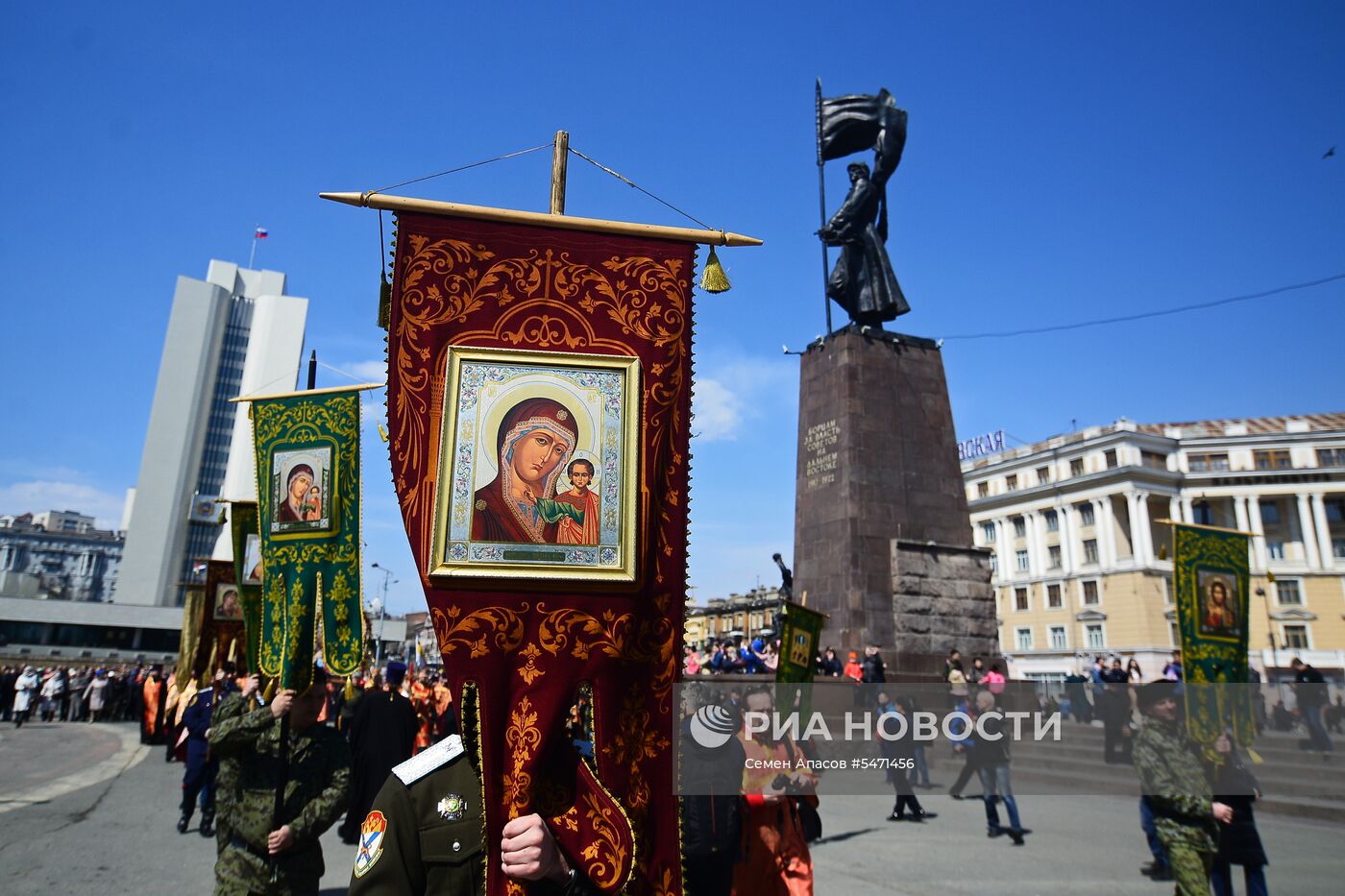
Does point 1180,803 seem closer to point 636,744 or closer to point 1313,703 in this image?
point 636,744

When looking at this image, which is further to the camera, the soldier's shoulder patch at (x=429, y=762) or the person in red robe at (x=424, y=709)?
the person in red robe at (x=424, y=709)

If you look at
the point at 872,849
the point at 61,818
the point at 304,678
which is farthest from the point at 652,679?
the point at 61,818

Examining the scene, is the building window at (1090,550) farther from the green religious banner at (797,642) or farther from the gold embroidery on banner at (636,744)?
the gold embroidery on banner at (636,744)

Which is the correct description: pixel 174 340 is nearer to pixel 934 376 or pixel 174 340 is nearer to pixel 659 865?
pixel 934 376

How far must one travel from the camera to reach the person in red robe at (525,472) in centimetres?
215

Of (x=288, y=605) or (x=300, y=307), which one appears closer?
(x=288, y=605)

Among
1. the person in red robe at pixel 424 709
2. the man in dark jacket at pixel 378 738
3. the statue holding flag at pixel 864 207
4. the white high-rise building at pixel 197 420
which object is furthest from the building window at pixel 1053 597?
the white high-rise building at pixel 197 420

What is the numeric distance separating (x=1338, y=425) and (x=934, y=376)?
53.0 metres

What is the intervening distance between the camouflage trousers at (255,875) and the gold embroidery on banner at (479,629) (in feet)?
10.1

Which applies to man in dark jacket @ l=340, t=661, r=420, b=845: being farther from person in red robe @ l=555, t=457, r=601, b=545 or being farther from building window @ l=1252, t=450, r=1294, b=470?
building window @ l=1252, t=450, r=1294, b=470

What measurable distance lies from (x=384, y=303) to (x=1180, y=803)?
5499 millimetres

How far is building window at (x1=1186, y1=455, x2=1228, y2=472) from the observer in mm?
56094

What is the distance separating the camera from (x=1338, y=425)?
55.5 meters

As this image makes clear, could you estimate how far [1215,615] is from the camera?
6.93m
